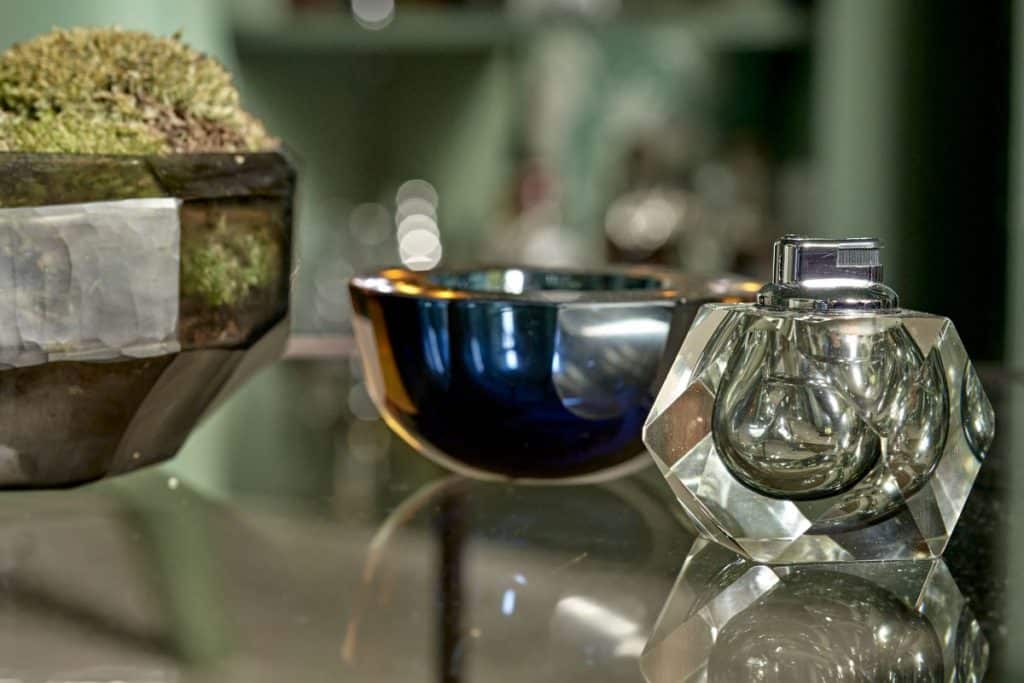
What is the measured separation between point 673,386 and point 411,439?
14cm

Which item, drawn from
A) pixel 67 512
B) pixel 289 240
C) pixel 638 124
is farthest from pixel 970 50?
pixel 67 512

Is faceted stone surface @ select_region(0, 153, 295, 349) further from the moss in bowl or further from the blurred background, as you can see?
the blurred background

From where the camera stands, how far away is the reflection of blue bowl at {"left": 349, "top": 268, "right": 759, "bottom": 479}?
435 mm

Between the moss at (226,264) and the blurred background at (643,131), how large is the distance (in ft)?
2.21

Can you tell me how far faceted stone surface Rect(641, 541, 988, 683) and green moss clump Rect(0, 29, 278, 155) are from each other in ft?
0.78

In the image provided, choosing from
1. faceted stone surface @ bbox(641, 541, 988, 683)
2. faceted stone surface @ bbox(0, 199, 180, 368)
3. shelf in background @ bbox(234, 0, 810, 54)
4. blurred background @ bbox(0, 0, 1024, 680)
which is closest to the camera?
faceted stone surface @ bbox(641, 541, 988, 683)

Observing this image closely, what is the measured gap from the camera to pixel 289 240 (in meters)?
0.50

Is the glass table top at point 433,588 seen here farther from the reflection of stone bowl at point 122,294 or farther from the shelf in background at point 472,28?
the shelf in background at point 472,28

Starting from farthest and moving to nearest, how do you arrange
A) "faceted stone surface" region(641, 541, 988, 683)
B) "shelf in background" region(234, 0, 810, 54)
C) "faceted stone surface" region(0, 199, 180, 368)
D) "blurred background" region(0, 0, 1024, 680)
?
1. "shelf in background" region(234, 0, 810, 54)
2. "blurred background" region(0, 0, 1024, 680)
3. "faceted stone surface" region(0, 199, 180, 368)
4. "faceted stone surface" region(641, 541, 988, 683)

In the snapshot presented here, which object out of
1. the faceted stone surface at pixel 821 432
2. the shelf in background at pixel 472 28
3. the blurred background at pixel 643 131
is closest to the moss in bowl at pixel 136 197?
the faceted stone surface at pixel 821 432

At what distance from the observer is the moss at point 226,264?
45 cm

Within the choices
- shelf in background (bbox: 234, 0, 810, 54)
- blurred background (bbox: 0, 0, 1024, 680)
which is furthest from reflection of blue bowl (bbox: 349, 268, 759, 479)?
shelf in background (bbox: 234, 0, 810, 54)

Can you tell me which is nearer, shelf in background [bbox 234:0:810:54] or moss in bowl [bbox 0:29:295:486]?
moss in bowl [bbox 0:29:295:486]

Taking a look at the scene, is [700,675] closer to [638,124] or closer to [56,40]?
[56,40]
